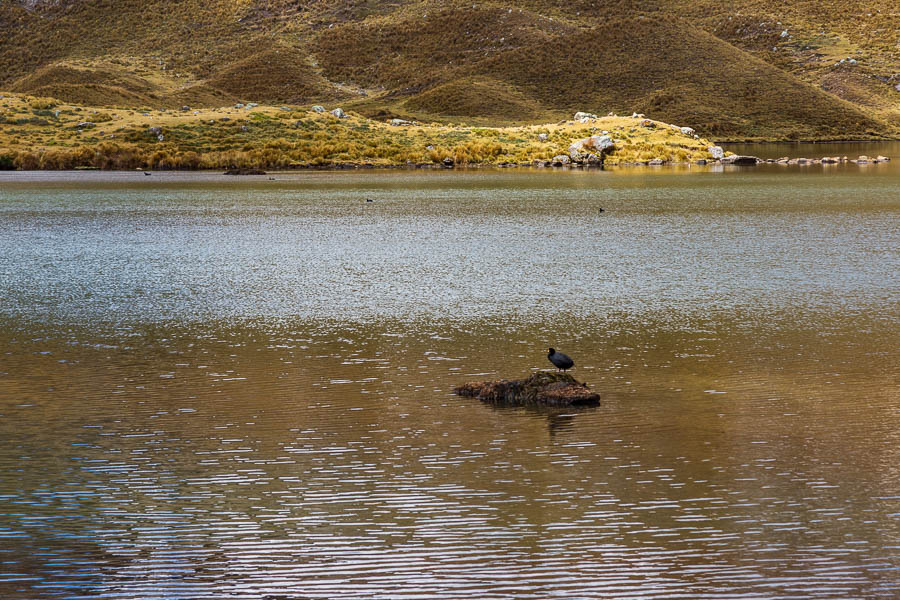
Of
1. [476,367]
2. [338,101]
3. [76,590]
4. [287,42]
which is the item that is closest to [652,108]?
[338,101]

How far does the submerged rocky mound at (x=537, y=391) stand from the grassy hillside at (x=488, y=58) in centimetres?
9351

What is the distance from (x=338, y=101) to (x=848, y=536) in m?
128

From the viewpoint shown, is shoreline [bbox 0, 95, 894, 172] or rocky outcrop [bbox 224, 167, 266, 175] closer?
rocky outcrop [bbox 224, 167, 266, 175]

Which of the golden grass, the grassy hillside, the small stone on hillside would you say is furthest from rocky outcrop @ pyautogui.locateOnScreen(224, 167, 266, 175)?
the grassy hillside

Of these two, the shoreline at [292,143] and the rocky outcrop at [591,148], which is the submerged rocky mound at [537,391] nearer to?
the shoreline at [292,143]

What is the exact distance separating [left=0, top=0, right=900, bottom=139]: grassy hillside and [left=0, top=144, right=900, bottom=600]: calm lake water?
84465 millimetres

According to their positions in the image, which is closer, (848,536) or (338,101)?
(848,536)

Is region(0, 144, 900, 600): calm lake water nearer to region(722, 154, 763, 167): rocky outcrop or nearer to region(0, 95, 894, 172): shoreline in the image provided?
region(0, 95, 894, 172): shoreline

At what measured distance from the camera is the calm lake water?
793cm

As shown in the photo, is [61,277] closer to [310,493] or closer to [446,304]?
[446,304]

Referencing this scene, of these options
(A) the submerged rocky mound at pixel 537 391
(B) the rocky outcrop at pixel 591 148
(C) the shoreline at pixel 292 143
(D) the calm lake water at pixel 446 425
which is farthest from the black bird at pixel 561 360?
(B) the rocky outcrop at pixel 591 148

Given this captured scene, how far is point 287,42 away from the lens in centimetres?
15125

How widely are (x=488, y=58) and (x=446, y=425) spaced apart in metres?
134

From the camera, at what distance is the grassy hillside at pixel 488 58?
4776 inches
